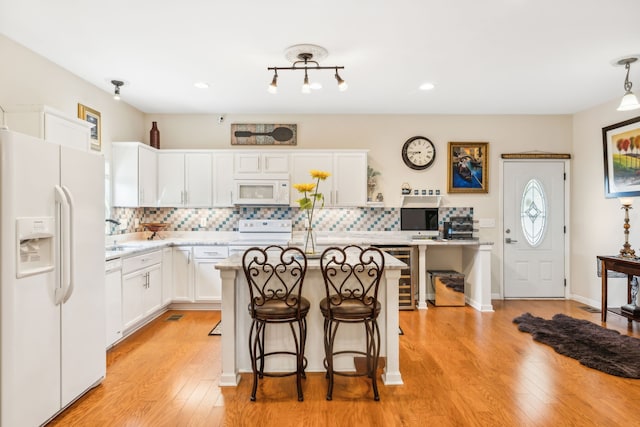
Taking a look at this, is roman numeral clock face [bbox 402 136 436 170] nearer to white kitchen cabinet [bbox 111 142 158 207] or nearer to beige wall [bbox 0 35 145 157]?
white kitchen cabinet [bbox 111 142 158 207]

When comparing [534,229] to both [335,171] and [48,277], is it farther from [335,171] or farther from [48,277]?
[48,277]

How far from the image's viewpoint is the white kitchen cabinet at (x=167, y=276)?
176 inches

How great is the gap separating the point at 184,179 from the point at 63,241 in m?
2.85

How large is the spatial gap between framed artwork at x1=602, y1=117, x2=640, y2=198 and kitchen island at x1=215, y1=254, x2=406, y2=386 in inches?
139

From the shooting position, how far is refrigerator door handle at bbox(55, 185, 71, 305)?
2297 millimetres

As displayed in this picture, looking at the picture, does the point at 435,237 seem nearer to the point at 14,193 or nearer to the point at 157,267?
the point at 157,267

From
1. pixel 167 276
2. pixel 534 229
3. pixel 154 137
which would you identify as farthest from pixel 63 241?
pixel 534 229

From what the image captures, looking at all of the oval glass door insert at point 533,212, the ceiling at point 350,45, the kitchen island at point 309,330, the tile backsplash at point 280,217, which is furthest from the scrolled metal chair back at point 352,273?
the oval glass door insert at point 533,212

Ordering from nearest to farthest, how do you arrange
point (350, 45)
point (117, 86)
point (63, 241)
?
point (63, 241) < point (350, 45) < point (117, 86)

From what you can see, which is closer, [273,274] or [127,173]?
[273,274]

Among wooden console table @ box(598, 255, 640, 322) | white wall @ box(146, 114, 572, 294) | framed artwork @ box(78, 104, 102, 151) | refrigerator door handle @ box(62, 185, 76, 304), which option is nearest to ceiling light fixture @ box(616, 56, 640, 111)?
wooden console table @ box(598, 255, 640, 322)

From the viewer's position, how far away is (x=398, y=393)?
2643 mm

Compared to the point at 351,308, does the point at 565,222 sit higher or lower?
higher

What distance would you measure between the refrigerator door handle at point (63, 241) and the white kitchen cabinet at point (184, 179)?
9.06 ft
